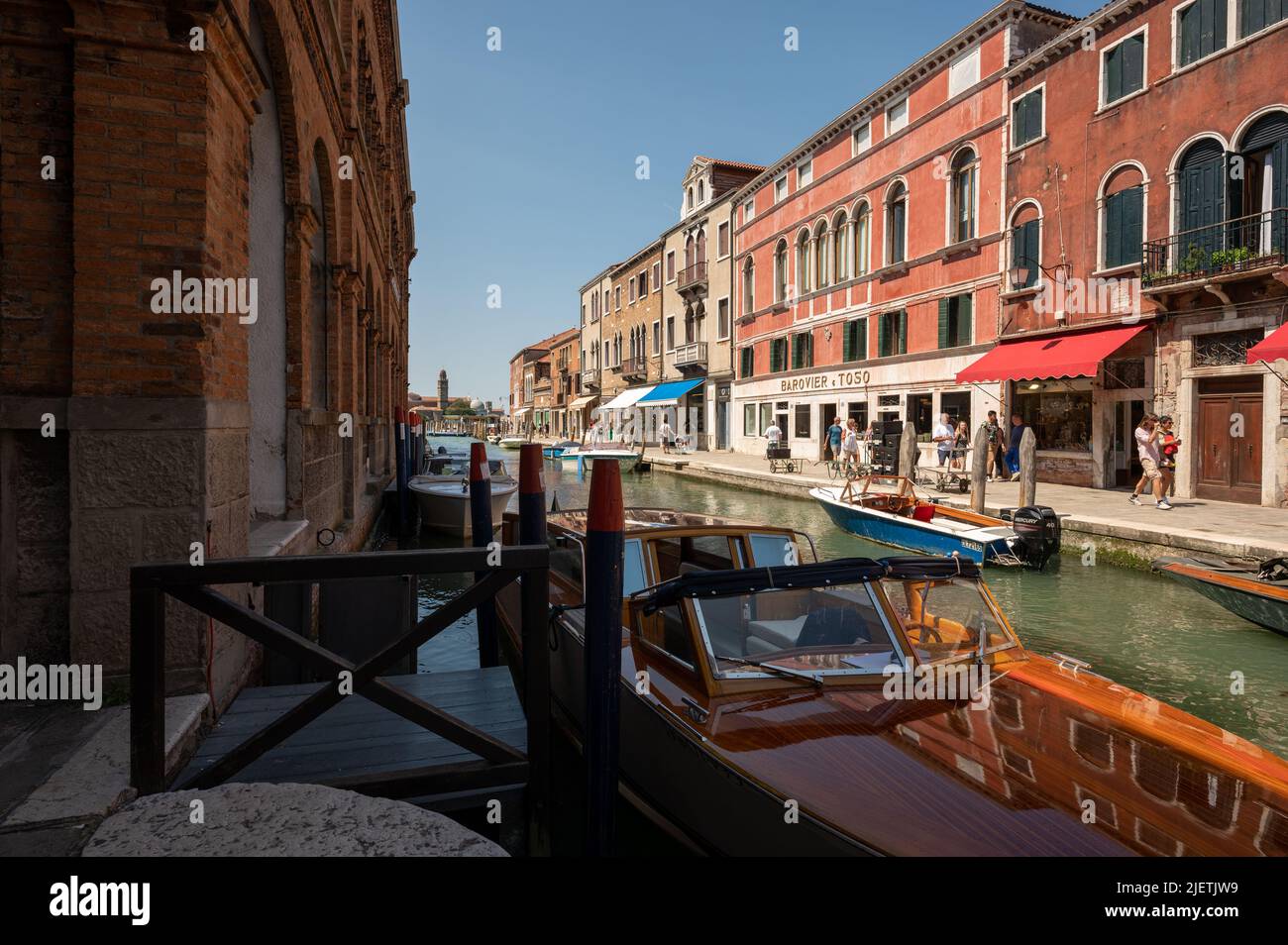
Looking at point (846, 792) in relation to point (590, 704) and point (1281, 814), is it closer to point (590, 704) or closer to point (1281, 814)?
point (590, 704)

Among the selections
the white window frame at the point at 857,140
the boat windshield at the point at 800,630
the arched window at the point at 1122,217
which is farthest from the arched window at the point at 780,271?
the boat windshield at the point at 800,630

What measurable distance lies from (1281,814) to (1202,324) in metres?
14.0

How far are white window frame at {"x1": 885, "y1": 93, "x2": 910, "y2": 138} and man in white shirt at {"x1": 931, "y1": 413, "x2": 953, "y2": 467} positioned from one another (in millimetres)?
9064

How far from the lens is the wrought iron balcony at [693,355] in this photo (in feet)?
115

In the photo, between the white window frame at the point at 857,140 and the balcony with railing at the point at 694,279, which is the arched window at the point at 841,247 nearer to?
the white window frame at the point at 857,140

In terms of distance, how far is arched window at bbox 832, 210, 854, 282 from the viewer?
974 inches

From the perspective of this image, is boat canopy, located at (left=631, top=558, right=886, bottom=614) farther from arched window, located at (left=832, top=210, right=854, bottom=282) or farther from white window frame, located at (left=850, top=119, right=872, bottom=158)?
white window frame, located at (left=850, top=119, right=872, bottom=158)

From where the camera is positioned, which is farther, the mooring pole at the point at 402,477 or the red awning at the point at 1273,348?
the mooring pole at the point at 402,477

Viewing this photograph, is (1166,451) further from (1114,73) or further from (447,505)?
(447,505)

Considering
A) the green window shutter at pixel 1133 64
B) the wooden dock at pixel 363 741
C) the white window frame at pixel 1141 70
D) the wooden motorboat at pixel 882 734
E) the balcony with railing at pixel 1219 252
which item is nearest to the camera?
the wooden motorboat at pixel 882 734

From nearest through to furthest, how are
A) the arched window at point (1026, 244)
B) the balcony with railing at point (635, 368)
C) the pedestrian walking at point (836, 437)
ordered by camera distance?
the arched window at point (1026, 244)
the pedestrian walking at point (836, 437)
the balcony with railing at point (635, 368)

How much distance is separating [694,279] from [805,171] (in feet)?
31.4

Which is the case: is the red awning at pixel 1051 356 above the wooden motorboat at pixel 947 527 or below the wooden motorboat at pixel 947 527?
above

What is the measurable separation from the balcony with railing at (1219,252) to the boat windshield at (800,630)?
12.8 m
